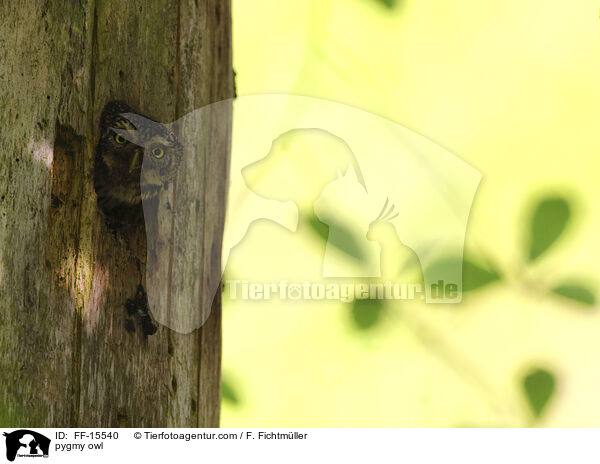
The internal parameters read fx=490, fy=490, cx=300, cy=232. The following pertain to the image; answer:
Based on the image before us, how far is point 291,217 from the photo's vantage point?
40.0 inches

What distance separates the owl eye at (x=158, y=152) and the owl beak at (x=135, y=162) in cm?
3

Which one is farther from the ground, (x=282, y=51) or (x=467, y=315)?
(x=282, y=51)

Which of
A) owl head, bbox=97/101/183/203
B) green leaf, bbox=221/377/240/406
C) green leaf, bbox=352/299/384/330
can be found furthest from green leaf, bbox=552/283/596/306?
owl head, bbox=97/101/183/203

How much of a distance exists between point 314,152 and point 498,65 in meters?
0.50

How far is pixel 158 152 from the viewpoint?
0.79m

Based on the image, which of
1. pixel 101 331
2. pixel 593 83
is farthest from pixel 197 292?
pixel 593 83

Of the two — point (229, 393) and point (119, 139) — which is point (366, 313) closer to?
point (229, 393)

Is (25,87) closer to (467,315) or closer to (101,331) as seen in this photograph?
(101,331)

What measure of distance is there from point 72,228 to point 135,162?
0.48ft

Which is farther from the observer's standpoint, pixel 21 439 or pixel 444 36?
pixel 444 36

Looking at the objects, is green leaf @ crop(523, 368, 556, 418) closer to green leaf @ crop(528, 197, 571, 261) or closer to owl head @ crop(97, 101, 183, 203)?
green leaf @ crop(528, 197, 571, 261)

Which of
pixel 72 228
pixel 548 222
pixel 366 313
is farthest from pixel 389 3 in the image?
pixel 72 228

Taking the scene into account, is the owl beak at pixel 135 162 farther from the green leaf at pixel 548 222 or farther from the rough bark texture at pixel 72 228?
the green leaf at pixel 548 222

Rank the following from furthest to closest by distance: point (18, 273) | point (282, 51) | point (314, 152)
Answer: point (282, 51) < point (314, 152) < point (18, 273)
